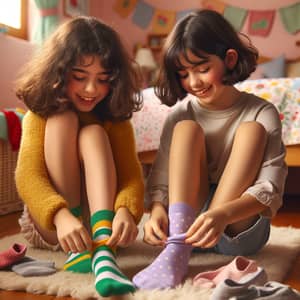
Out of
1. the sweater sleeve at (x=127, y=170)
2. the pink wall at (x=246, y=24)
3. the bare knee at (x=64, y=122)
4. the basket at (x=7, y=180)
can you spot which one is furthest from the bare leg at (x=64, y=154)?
the pink wall at (x=246, y=24)

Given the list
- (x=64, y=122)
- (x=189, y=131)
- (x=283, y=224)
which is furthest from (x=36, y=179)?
(x=283, y=224)

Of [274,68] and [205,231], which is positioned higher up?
[274,68]

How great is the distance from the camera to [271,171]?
Result: 1036 millimetres

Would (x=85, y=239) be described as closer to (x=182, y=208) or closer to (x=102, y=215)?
(x=102, y=215)

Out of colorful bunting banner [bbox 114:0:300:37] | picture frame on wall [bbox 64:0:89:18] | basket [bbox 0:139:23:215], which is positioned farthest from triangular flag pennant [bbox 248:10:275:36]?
basket [bbox 0:139:23:215]

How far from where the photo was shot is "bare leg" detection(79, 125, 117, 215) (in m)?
0.99

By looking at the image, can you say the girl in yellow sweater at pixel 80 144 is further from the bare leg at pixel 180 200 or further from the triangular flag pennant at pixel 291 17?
the triangular flag pennant at pixel 291 17

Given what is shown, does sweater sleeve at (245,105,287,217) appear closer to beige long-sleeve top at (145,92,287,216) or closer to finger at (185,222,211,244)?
beige long-sleeve top at (145,92,287,216)

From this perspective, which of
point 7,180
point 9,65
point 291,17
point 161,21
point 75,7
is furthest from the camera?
point 161,21

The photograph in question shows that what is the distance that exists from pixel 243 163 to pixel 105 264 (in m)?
0.39

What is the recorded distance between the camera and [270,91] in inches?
77.8

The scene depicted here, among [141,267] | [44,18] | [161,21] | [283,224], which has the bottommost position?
[283,224]

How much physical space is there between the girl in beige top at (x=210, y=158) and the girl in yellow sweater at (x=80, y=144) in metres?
0.08

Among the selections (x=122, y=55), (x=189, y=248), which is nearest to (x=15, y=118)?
(x=122, y=55)
